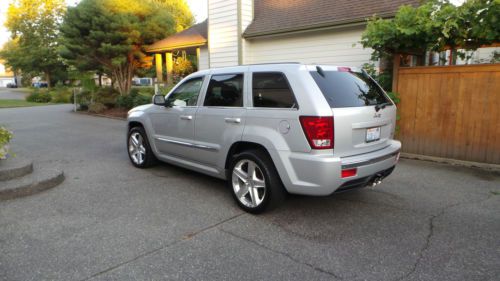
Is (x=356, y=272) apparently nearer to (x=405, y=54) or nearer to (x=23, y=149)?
(x=405, y=54)

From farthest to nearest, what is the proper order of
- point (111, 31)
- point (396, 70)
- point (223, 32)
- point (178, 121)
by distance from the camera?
point (111, 31) < point (223, 32) < point (396, 70) < point (178, 121)

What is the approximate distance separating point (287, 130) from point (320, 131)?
0.38m

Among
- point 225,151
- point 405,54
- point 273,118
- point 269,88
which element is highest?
point 405,54

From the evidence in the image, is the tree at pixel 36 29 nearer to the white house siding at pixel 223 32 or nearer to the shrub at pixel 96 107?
the shrub at pixel 96 107

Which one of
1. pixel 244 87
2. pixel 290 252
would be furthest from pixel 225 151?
pixel 290 252

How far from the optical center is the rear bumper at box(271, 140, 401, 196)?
3.63m

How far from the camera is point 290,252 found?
134 inches

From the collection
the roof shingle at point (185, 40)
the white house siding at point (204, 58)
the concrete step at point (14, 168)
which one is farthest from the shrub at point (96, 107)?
the concrete step at point (14, 168)

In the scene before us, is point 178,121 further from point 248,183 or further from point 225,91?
point 248,183

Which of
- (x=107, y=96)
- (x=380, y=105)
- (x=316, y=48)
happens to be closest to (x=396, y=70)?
(x=380, y=105)

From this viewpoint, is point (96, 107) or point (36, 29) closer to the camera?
point (96, 107)

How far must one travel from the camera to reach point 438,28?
256 inches

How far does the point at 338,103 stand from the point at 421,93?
4216mm

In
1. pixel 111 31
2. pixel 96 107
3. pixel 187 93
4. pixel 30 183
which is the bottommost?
pixel 30 183
